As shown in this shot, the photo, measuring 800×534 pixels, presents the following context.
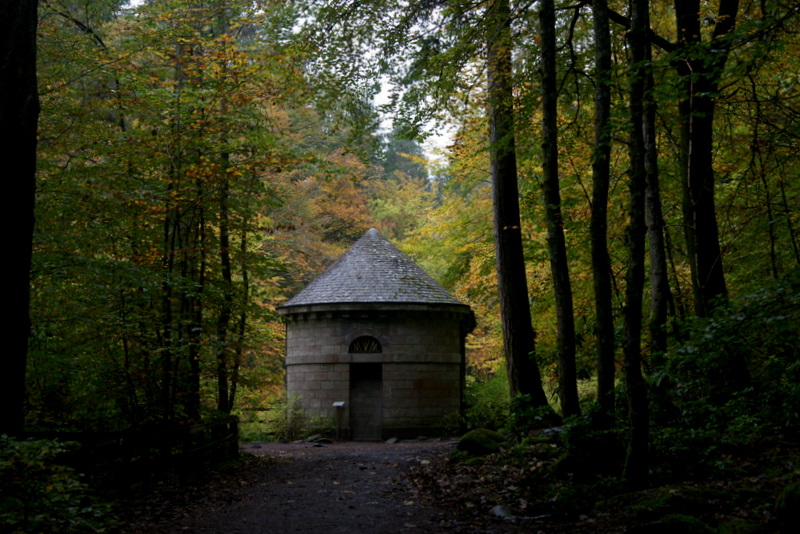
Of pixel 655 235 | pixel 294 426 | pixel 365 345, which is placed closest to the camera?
pixel 655 235

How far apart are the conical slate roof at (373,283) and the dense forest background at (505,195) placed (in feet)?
17.0

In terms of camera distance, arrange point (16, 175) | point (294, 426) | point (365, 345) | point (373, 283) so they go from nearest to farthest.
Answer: point (16, 175)
point (294, 426)
point (365, 345)
point (373, 283)

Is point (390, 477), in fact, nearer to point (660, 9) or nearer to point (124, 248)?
point (124, 248)

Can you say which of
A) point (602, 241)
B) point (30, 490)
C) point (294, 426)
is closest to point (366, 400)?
point (294, 426)

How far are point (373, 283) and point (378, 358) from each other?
7.45 feet

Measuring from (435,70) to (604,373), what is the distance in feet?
18.7

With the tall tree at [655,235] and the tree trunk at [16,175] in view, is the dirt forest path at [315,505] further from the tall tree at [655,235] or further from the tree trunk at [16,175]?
the tall tree at [655,235]

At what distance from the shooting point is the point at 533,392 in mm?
10914

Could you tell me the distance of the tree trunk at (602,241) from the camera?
692 centimetres

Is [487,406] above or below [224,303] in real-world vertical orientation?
below

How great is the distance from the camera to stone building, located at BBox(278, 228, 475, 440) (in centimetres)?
1769

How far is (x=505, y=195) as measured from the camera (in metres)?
11.6

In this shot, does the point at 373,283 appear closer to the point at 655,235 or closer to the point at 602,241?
the point at 655,235

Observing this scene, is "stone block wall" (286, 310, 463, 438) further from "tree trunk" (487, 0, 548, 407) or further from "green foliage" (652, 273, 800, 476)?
"green foliage" (652, 273, 800, 476)
